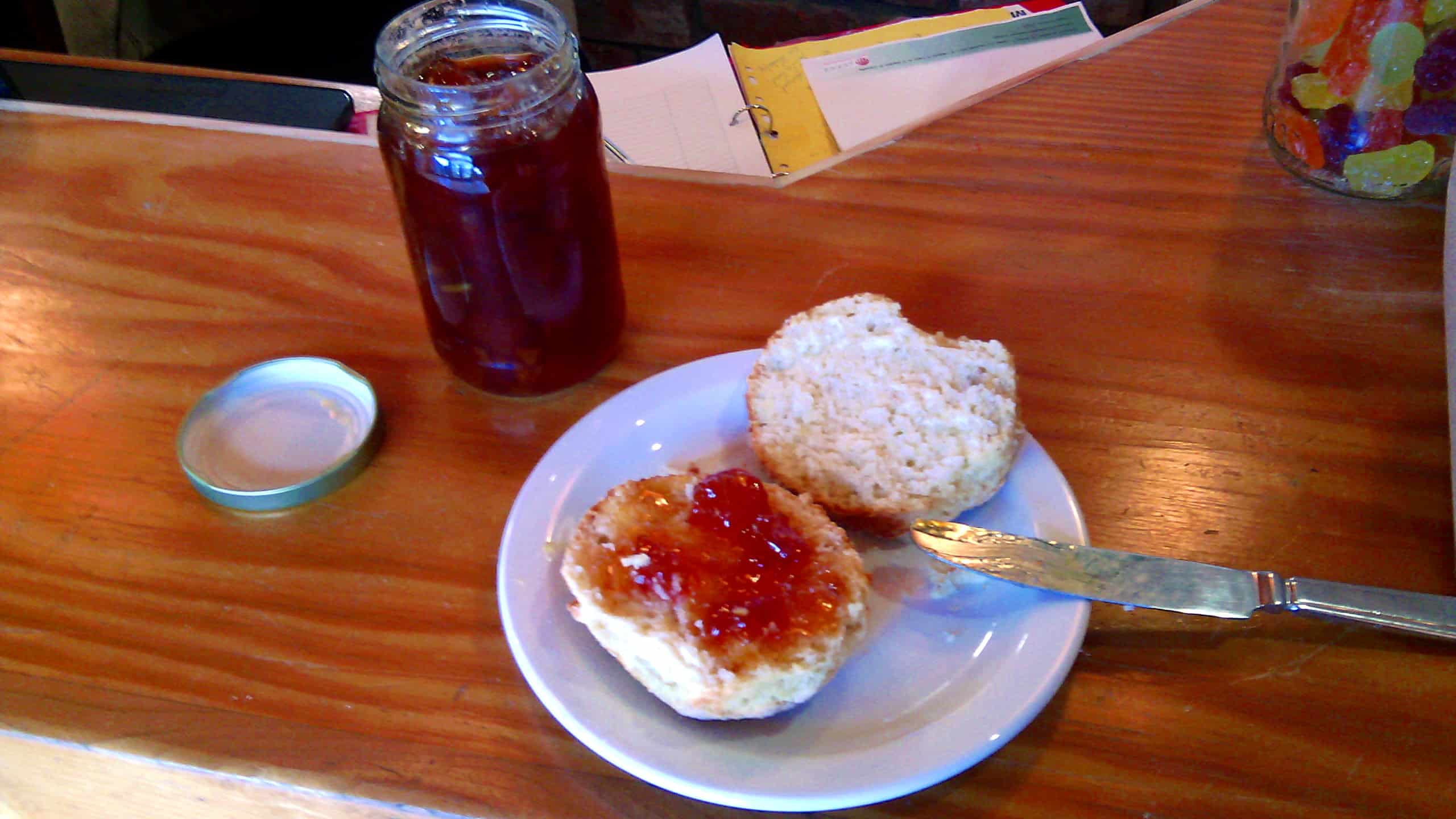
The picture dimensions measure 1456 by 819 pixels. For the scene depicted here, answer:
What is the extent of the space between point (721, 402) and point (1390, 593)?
58 cm

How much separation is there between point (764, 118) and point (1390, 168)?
1.00 m

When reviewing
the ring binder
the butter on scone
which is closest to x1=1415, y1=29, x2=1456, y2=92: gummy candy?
the butter on scone

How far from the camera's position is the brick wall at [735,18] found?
108 inches

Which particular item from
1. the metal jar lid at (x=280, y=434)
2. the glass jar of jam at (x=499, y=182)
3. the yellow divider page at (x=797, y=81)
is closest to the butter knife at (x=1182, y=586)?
the glass jar of jam at (x=499, y=182)

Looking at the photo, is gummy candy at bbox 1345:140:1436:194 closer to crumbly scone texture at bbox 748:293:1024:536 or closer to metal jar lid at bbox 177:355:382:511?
crumbly scone texture at bbox 748:293:1024:536

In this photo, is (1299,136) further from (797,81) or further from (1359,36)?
(797,81)

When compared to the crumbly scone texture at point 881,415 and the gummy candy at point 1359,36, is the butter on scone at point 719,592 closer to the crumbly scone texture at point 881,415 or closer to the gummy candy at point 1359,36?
the crumbly scone texture at point 881,415

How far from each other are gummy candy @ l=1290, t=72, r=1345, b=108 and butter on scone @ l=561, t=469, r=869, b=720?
85 centimetres

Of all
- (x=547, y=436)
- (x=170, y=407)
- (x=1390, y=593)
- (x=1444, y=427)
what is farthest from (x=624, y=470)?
(x=1444, y=427)

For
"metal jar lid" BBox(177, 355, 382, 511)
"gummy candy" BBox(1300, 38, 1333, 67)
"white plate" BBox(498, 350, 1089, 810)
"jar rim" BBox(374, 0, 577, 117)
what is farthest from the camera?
"gummy candy" BBox(1300, 38, 1333, 67)

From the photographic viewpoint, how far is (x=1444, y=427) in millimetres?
961

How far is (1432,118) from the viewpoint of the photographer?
1.10 metres

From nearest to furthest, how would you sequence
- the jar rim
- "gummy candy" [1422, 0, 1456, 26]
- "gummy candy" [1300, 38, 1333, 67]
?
the jar rim → "gummy candy" [1422, 0, 1456, 26] → "gummy candy" [1300, 38, 1333, 67]

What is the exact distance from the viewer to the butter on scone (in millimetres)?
688
